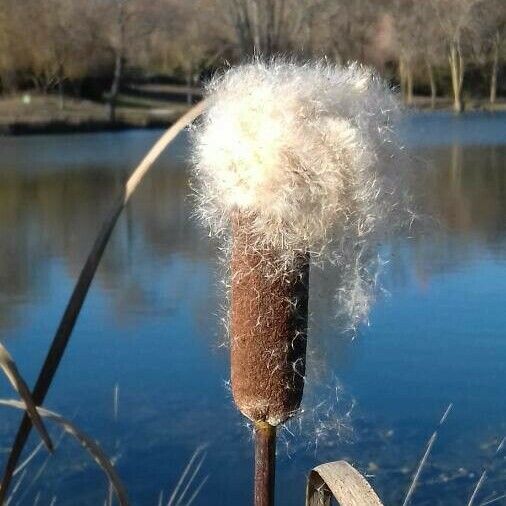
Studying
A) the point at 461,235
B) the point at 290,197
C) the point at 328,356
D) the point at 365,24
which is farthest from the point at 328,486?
the point at 365,24

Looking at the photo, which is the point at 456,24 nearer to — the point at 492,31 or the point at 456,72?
the point at 492,31

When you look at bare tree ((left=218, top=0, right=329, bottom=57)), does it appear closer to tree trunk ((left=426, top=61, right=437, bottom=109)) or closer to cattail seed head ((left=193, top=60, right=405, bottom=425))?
tree trunk ((left=426, top=61, right=437, bottom=109))

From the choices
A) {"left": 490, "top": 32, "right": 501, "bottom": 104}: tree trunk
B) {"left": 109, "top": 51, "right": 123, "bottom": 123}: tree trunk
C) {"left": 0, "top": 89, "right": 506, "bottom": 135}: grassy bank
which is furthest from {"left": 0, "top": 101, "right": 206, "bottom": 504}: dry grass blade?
{"left": 490, "top": 32, "right": 501, "bottom": 104}: tree trunk

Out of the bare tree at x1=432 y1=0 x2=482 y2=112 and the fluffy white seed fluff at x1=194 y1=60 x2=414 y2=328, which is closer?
the fluffy white seed fluff at x1=194 y1=60 x2=414 y2=328

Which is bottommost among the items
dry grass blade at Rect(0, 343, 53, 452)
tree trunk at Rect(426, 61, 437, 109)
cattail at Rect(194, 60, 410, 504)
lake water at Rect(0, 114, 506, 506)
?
lake water at Rect(0, 114, 506, 506)

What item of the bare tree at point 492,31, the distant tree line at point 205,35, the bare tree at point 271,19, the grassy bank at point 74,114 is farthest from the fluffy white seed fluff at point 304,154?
the bare tree at point 492,31

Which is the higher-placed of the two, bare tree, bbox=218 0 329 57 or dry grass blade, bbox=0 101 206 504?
bare tree, bbox=218 0 329 57

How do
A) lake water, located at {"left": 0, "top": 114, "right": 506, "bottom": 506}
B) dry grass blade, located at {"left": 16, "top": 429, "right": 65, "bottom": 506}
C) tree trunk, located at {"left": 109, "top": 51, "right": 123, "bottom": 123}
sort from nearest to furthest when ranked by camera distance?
dry grass blade, located at {"left": 16, "top": 429, "right": 65, "bottom": 506}, lake water, located at {"left": 0, "top": 114, "right": 506, "bottom": 506}, tree trunk, located at {"left": 109, "top": 51, "right": 123, "bottom": 123}
